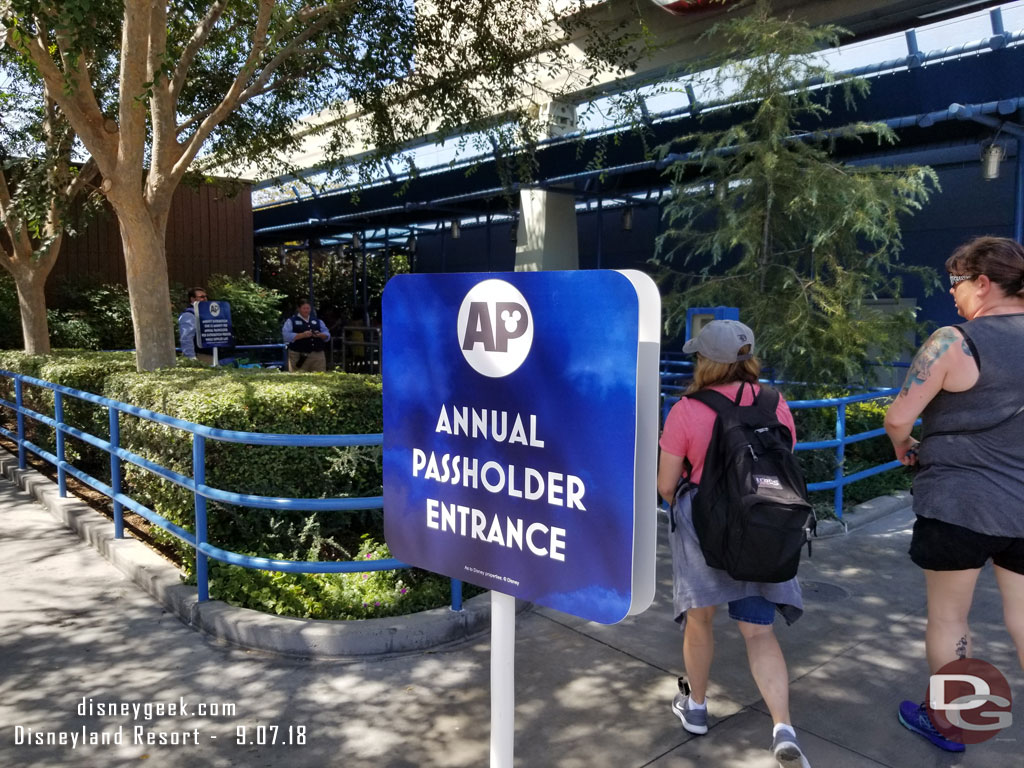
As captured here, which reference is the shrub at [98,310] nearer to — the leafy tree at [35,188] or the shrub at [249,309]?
the shrub at [249,309]

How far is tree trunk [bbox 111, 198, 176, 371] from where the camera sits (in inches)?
286

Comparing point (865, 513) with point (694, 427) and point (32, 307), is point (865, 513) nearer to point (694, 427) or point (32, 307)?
point (694, 427)

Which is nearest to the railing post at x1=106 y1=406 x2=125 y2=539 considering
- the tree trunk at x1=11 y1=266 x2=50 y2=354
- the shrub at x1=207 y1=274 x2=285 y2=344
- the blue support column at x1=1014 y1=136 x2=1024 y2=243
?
the tree trunk at x1=11 y1=266 x2=50 y2=354

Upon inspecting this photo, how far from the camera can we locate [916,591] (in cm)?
482

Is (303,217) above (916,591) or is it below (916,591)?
above

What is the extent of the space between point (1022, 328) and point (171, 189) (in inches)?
278

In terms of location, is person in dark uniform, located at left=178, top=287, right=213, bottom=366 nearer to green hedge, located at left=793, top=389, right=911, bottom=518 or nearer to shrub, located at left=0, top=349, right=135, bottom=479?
shrub, located at left=0, top=349, right=135, bottom=479

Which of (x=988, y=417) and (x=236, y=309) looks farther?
(x=236, y=309)

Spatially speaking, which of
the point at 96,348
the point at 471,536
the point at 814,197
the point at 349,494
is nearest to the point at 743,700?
the point at 471,536

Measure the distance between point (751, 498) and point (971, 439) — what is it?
0.89 m

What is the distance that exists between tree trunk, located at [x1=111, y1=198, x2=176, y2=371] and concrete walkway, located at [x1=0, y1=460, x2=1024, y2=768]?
299 cm

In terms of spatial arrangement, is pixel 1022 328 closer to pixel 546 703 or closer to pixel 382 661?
pixel 546 703

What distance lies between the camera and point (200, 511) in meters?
4.27

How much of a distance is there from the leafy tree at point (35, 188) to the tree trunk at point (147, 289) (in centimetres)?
225
